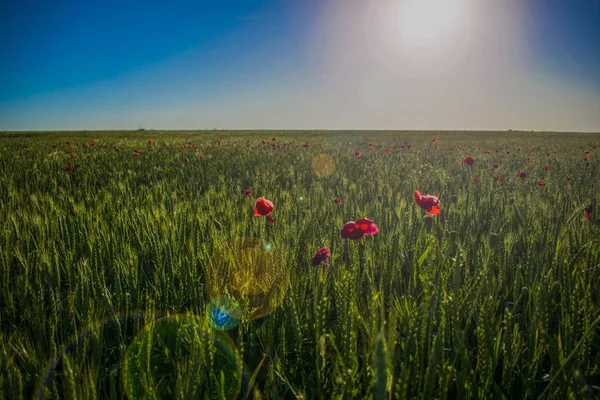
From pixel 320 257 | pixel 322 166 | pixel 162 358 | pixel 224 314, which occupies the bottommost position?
pixel 162 358

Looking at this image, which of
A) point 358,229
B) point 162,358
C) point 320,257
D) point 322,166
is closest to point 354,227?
point 358,229

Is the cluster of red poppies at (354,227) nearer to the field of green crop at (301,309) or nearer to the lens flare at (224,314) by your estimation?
the field of green crop at (301,309)

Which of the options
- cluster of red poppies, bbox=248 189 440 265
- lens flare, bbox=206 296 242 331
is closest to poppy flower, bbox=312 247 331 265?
cluster of red poppies, bbox=248 189 440 265

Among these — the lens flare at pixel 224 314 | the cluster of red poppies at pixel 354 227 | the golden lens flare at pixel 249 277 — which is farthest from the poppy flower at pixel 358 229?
the lens flare at pixel 224 314

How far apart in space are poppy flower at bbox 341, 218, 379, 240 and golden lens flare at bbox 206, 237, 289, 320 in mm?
327

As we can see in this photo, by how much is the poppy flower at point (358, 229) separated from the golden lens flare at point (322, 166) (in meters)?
3.05

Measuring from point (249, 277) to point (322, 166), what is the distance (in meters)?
4.26

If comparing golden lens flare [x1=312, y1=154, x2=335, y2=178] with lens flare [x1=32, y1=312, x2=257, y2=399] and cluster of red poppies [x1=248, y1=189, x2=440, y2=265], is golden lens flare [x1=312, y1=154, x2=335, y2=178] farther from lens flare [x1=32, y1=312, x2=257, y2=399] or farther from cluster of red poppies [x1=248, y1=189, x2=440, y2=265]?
lens flare [x1=32, y1=312, x2=257, y2=399]

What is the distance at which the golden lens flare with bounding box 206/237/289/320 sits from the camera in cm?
133

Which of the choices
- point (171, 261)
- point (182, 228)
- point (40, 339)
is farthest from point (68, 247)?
point (40, 339)

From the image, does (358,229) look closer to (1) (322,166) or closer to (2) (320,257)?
(2) (320,257)

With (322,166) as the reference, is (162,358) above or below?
below

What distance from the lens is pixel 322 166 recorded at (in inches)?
224

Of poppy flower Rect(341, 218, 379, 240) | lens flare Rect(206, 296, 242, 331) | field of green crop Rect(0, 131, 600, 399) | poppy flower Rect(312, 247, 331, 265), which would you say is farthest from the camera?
poppy flower Rect(341, 218, 379, 240)
